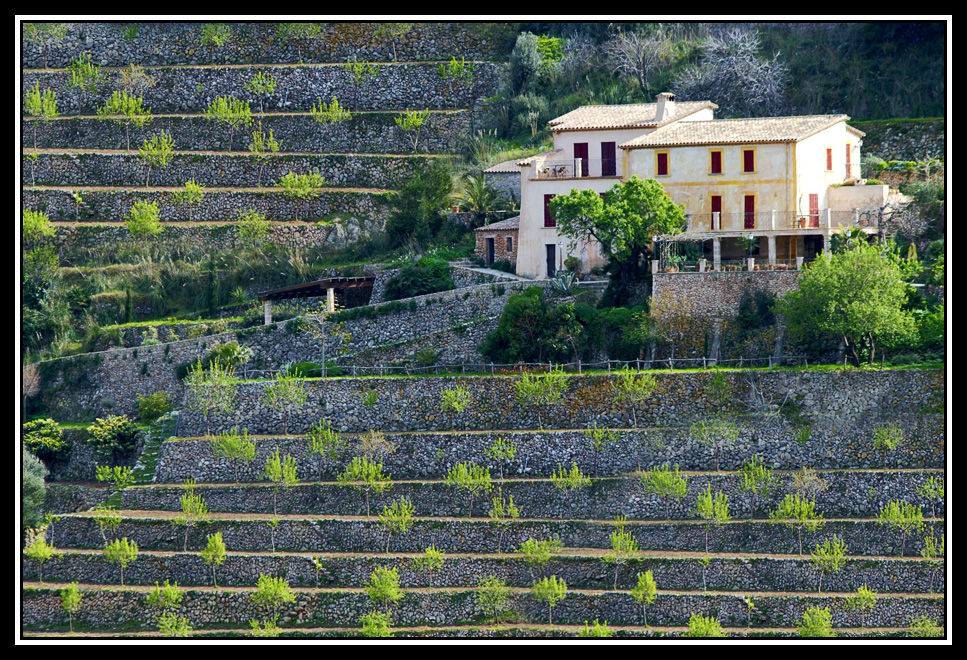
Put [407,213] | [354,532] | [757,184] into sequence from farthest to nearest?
[407,213] → [757,184] → [354,532]

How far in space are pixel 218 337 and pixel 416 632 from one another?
17215 mm

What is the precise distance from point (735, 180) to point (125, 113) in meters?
30.6

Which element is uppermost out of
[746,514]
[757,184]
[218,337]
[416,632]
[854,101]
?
[854,101]

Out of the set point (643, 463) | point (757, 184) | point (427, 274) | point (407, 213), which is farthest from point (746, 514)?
point (407, 213)

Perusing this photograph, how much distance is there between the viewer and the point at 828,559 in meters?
52.3

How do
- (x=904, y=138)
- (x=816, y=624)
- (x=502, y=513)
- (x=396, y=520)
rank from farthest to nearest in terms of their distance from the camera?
(x=904, y=138), (x=396, y=520), (x=502, y=513), (x=816, y=624)

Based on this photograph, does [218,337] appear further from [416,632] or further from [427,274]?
[416,632]

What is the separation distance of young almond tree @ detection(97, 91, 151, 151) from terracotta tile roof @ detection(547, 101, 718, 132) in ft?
70.4

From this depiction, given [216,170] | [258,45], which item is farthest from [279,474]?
[258,45]

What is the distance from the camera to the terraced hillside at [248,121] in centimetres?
7738

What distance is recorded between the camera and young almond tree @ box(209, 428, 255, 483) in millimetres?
58519

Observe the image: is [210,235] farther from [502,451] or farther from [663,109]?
[502,451]
